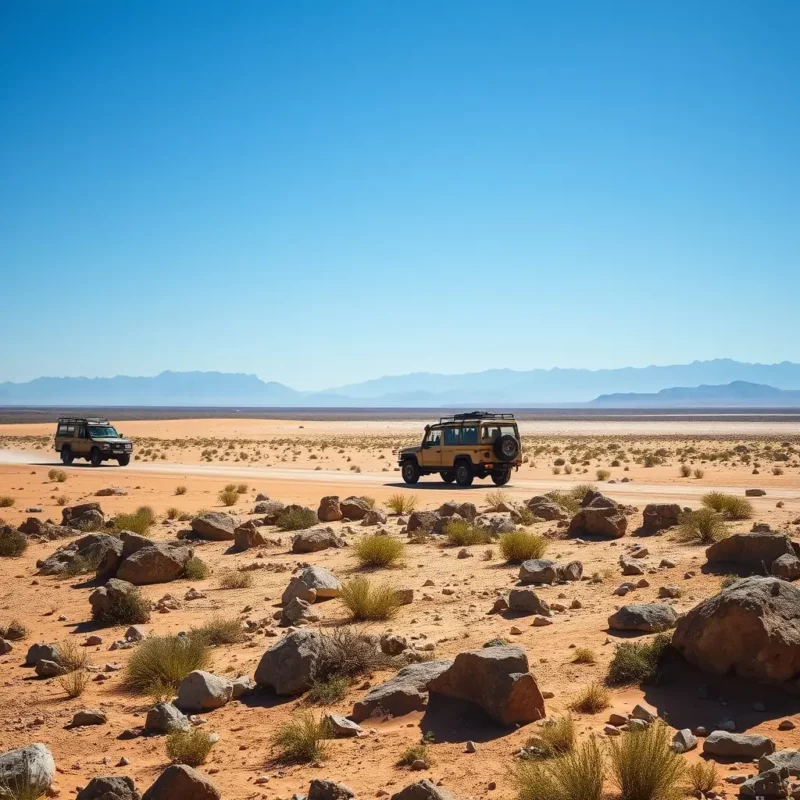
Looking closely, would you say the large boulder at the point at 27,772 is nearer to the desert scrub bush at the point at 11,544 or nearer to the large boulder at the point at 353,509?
the desert scrub bush at the point at 11,544

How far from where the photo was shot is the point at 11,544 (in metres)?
18.5

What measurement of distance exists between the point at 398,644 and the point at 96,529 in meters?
13.5

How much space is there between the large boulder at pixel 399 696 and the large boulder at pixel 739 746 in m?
2.68

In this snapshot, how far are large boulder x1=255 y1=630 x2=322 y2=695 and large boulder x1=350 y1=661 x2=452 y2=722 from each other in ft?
2.72

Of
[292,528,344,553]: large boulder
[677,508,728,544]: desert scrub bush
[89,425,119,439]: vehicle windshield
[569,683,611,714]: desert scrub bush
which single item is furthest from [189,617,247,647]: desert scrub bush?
[89,425,119,439]: vehicle windshield

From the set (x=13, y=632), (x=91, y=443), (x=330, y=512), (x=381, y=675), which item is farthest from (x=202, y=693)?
(x=91, y=443)

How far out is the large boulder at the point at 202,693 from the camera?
29.2 feet

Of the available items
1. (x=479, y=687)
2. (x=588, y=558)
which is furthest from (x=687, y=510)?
(x=479, y=687)

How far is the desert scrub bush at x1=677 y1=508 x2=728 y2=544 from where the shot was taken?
15359mm

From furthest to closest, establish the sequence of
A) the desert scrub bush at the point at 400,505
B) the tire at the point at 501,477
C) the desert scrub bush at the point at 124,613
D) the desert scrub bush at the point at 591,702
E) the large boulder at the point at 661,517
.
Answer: the tire at the point at 501,477 → the desert scrub bush at the point at 400,505 → the large boulder at the point at 661,517 → the desert scrub bush at the point at 124,613 → the desert scrub bush at the point at 591,702

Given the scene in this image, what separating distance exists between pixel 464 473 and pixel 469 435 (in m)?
1.40

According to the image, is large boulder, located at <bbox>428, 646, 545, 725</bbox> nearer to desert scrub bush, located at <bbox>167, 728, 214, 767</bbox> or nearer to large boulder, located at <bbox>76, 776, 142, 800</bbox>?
desert scrub bush, located at <bbox>167, 728, 214, 767</bbox>

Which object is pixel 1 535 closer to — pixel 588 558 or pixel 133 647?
pixel 133 647

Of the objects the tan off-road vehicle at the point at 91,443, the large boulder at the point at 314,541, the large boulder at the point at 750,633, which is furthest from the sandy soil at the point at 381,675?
the tan off-road vehicle at the point at 91,443
